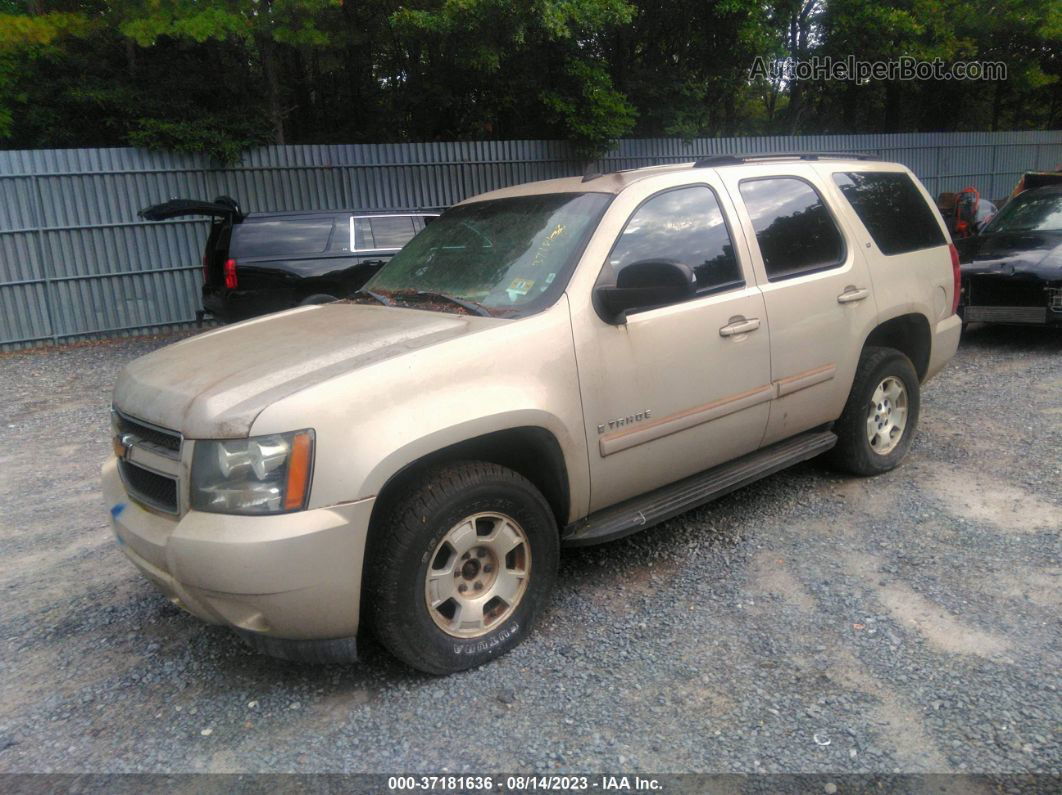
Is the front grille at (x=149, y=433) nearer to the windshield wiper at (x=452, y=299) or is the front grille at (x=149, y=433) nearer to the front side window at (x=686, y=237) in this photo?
the windshield wiper at (x=452, y=299)

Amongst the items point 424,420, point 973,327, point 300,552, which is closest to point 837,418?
point 424,420

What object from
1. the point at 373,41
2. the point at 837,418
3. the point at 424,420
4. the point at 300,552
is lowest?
the point at 837,418

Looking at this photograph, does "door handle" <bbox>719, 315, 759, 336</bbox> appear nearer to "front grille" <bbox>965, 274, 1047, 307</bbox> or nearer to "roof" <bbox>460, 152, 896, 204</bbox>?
"roof" <bbox>460, 152, 896, 204</bbox>

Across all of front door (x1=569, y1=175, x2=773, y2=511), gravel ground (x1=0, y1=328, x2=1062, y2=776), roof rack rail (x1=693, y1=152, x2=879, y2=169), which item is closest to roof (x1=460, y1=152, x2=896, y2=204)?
roof rack rail (x1=693, y1=152, x2=879, y2=169)

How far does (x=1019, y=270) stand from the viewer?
8.37 metres

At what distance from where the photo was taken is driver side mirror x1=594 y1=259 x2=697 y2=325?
11.3ft

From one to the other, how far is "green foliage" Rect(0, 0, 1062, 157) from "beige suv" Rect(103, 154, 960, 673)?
9716 millimetres

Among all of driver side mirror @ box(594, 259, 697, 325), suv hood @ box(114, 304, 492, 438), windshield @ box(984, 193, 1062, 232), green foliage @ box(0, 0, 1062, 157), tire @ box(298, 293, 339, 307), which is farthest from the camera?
green foliage @ box(0, 0, 1062, 157)

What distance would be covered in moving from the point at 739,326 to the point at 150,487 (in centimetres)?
267

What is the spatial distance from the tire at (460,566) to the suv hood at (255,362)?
0.55 m

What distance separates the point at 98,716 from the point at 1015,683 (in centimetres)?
338

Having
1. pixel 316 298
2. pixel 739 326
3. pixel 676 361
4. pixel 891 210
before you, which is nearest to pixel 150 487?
pixel 676 361

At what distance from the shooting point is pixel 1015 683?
3.08m

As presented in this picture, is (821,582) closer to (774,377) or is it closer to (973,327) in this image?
(774,377)
